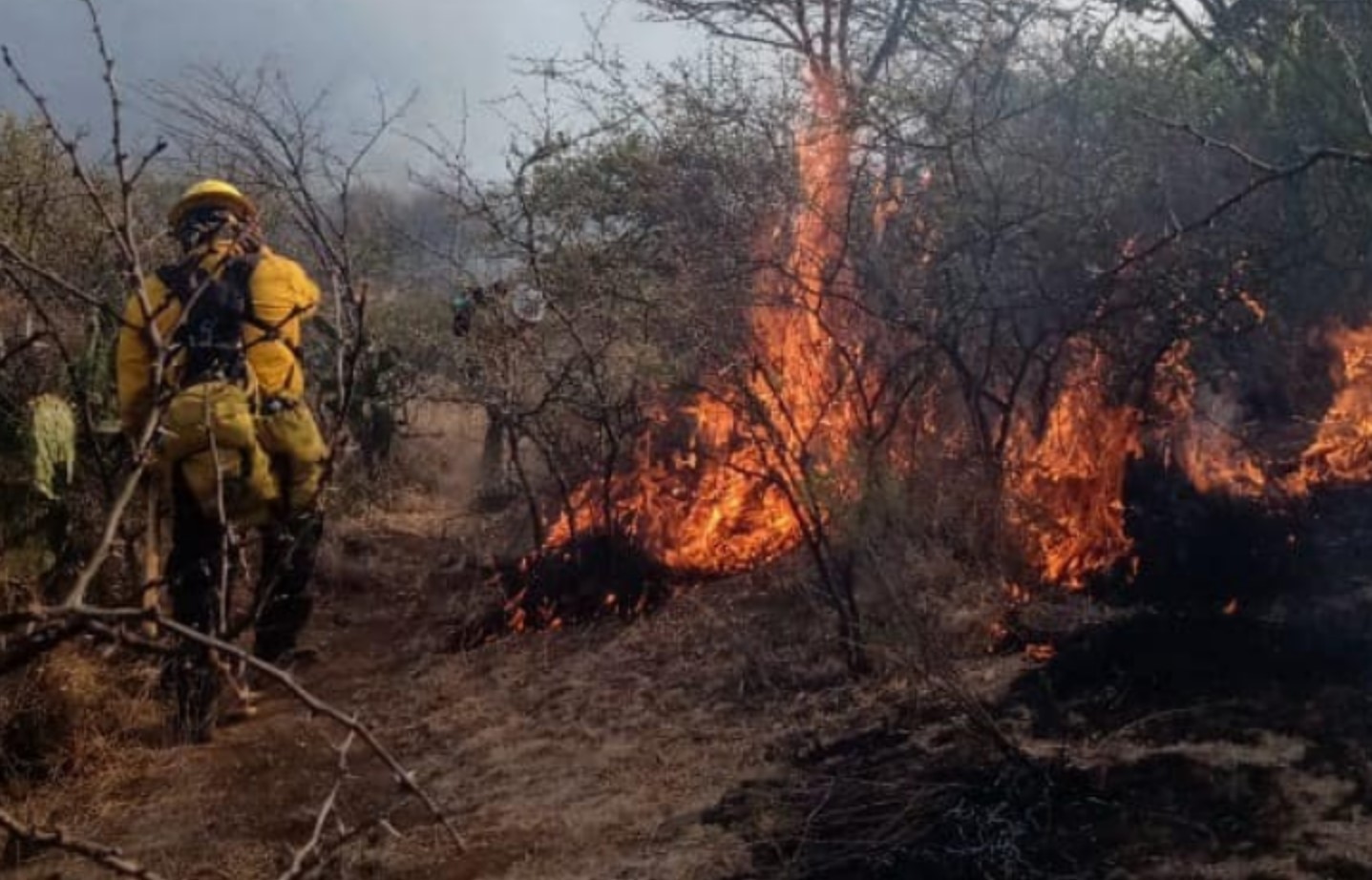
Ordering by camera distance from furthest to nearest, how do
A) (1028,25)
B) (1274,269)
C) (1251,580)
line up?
1. (1028,25)
2. (1274,269)
3. (1251,580)

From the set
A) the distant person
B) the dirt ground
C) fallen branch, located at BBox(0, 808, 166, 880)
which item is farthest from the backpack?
fallen branch, located at BBox(0, 808, 166, 880)

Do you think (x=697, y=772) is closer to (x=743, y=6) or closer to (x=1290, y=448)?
(x=1290, y=448)

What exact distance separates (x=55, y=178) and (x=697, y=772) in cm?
629

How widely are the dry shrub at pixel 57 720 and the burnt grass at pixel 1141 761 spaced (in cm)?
245

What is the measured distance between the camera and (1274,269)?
19.3 ft

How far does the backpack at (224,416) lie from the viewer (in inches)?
199

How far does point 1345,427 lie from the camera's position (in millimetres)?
6047

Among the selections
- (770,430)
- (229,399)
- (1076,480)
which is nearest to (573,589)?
(770,430)

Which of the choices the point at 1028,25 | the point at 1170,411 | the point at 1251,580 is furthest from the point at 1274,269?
the point at 1028,25

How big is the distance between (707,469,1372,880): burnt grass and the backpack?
8.03 feet

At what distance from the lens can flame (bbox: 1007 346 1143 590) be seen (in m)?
Result: 5.59

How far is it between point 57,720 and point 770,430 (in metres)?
2.86

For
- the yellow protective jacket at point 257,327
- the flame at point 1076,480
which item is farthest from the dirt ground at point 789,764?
the yellow protective jacket at point 257,327

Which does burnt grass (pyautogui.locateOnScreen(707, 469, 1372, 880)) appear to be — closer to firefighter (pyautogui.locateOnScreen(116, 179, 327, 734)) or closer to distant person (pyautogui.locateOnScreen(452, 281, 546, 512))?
firefighter (pyautogui.locateOnScreen(116, 179, 327, 734))
